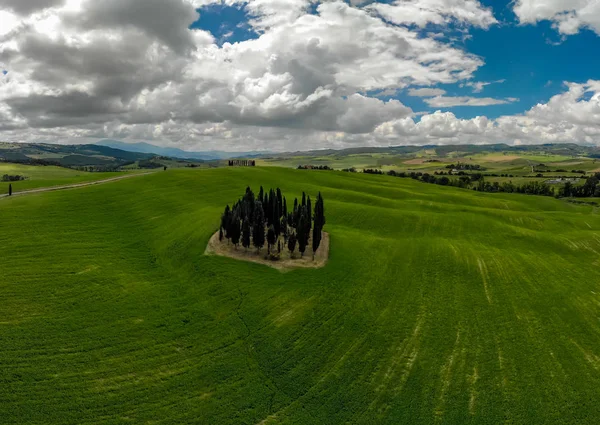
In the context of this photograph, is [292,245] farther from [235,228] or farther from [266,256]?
[235,228]

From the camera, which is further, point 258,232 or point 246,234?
point 246,234

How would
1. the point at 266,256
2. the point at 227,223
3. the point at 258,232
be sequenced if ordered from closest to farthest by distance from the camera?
1. the point at 266,256
2. the point at 258,232
3. the point at 227,223

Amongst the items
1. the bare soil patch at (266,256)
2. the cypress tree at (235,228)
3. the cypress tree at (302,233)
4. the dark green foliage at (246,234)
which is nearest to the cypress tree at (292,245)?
the bare soil patch at (266,256)

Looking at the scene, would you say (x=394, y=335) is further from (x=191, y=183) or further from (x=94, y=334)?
(x=191, y=183)

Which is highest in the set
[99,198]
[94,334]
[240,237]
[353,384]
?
[99,198]

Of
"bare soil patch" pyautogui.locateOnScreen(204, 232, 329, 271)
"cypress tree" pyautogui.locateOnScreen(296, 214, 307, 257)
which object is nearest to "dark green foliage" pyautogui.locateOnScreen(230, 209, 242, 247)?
"bare soil patch" pyautogui.locateOnScreen(204, 232, 329, 271)

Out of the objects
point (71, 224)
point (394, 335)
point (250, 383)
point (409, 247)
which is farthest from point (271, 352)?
point (71, 224)

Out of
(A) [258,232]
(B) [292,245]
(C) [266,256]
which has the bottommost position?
(C) [266,256]

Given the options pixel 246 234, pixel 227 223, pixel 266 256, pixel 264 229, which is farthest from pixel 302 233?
pixel 227 223
